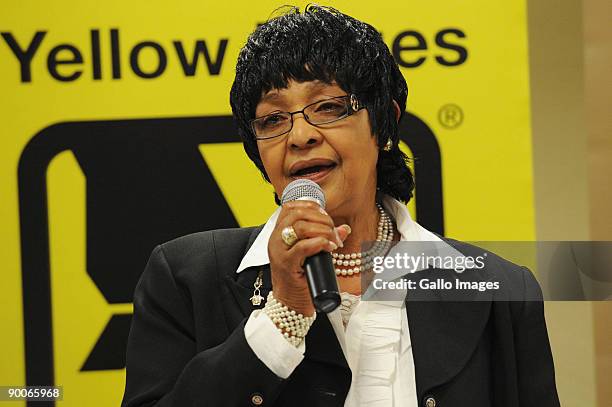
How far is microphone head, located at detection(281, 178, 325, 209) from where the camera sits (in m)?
1.27

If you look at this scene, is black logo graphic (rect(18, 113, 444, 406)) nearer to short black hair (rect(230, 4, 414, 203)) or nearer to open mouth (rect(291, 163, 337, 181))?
short black hair (rect(230, 4, 414, 203))

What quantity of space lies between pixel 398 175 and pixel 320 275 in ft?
1.82

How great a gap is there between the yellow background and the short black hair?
17.4 inches

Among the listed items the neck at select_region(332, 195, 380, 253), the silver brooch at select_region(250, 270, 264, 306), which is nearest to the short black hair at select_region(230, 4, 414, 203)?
the neck at select_region(332, 195, 380, 253)

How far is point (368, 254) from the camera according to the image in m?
1.56

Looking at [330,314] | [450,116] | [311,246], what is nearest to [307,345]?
[330,314]

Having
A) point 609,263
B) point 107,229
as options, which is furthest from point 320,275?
point 107,229

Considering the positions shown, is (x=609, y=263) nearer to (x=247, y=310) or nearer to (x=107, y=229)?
(x=247, y=310)

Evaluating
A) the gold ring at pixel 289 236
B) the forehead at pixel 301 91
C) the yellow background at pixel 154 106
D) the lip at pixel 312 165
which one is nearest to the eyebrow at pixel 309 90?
the forehead at pixel 301 91

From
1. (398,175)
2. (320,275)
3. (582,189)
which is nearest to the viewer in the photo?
(320,275)

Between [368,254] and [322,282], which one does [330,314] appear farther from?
[322,282]

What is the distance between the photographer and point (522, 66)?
1.94 m

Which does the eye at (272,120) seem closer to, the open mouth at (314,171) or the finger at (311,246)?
the open mouth at (314,171)

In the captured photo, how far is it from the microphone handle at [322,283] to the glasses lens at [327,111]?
1.16 feet
